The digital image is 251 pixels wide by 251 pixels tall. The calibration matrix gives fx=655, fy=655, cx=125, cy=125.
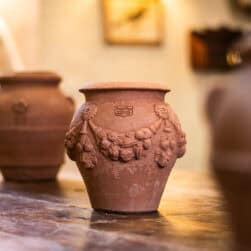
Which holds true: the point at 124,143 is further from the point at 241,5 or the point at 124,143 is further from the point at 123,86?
the point at 241,5

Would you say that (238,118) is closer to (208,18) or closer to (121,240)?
(121,240)

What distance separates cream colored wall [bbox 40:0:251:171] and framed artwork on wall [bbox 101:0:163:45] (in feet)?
0.16

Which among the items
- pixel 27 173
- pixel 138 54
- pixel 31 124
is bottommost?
pixel 27 173

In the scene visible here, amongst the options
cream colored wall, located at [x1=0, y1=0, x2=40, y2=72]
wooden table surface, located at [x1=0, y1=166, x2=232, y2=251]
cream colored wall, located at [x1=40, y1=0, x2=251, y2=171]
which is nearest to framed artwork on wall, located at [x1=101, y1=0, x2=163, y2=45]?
cream colored wall, located at [x1=40, y1=0, x2=251, y2=171]

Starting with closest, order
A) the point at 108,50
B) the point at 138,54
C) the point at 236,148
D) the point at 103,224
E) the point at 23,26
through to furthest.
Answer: the point at 236,148 < the point at 103,224 < the point at 23,26 < the point at 108,50 < the point at 138,54

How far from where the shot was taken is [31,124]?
2.08 meters

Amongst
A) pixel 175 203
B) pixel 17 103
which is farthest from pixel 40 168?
pixel 175 203

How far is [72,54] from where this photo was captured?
378 cm

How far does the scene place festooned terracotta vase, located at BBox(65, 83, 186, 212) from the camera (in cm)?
133

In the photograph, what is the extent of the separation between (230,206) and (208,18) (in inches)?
149

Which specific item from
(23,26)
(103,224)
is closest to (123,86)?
(103,224)

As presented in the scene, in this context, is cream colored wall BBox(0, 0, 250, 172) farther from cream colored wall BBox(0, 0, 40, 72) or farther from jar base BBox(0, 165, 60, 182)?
jar base BBox(0, 165, 60, 182)

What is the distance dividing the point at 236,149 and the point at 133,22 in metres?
3.29

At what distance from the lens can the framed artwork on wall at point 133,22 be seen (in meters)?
3.90
